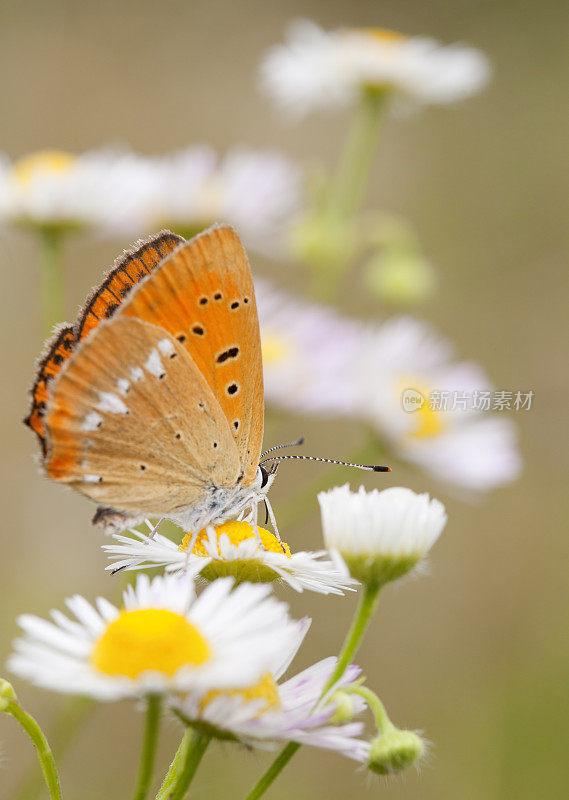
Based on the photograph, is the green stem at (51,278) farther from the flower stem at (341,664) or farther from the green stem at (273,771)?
the green stem at (273,771)

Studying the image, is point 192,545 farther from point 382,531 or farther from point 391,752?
point 391,752

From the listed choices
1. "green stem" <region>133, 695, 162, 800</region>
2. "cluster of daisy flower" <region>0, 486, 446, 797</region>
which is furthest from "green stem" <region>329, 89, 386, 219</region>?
"green stem" <region>133, 695, 162, 800</region>

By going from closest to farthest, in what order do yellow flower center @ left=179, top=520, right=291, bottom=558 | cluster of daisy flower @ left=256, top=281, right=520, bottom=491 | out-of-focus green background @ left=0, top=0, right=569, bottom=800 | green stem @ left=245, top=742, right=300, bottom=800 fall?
green stem @ left=245, top=742, right=300, bottom=800
yellow flower center @ left=179, top=520, right=291, bottom=558
cluster of daisy flower @ left=256, top=281, right=520, bottom=491
out-of-focus green background @ left=0, top=0, right=569, bottom=800

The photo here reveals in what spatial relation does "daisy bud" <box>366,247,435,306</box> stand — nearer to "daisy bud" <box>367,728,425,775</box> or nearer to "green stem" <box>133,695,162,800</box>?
"daisy bud" <box>367,728,425,775</box>

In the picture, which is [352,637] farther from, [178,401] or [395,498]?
[178,401]

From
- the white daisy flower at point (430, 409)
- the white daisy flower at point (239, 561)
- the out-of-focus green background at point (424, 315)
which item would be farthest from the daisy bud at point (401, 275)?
the white daisy flower at point (239, 561)

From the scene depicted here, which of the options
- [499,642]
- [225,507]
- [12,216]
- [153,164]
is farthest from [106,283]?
[499,642]
